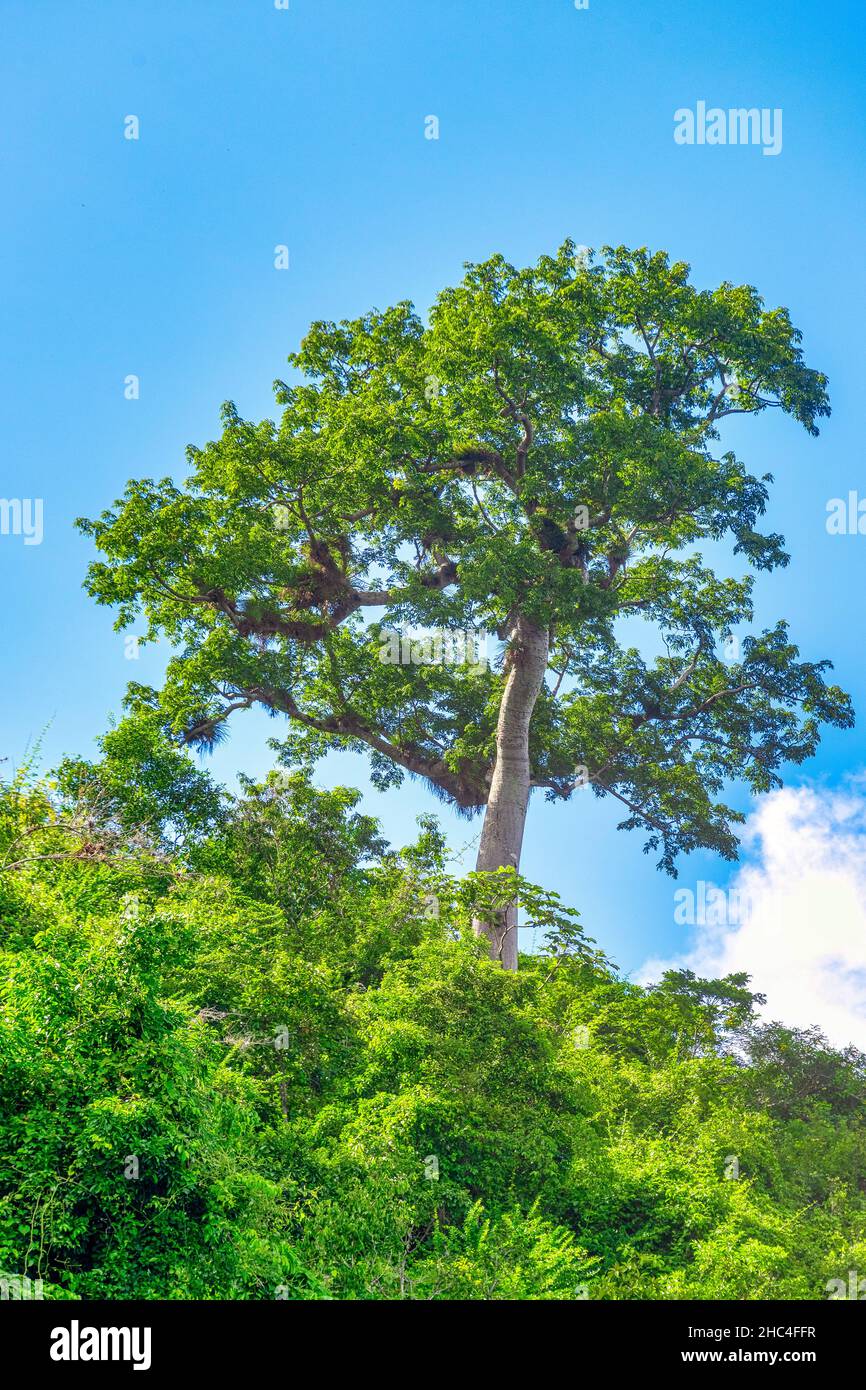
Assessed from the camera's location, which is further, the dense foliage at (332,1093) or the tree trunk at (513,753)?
the tree trunk at (513,753)

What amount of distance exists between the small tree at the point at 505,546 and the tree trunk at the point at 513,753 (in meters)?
0.07

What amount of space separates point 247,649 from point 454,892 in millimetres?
8293

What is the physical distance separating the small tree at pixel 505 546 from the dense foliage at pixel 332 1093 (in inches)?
136

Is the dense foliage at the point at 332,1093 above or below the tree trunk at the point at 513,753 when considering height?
below

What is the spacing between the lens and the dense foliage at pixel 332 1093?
8.08 metres

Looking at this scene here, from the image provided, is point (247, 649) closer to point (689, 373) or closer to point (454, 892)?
point (454, 892)

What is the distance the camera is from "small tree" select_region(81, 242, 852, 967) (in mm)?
24250

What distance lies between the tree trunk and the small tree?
0.23 feet

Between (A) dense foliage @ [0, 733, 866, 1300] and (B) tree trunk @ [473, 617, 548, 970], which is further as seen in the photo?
(B) tree trunk @ [473, 617, 548, 970]

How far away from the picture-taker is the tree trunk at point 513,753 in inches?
936

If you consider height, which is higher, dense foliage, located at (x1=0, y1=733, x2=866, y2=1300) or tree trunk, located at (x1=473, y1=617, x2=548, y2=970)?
tree trunk, located at (x1=473, y1=617, x2=548, y2=970)
